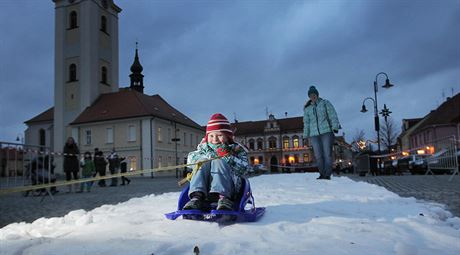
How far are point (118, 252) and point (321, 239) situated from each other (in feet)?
4.67

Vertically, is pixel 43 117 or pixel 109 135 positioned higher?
pixel 43 117

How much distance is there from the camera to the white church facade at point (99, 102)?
4475 cm

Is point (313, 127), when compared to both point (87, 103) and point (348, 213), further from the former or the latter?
point (87, 103)

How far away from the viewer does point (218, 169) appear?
3896 millimetres

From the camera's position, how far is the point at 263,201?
554cm

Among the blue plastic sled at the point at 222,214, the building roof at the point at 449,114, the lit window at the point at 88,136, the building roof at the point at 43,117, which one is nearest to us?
the blue plastic sled at the point at 222,214

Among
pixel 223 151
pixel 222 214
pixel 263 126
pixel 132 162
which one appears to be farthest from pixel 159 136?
pixel 222 214

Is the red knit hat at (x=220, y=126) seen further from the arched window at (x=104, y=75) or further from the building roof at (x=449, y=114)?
the arched window at (x=104, y=75)

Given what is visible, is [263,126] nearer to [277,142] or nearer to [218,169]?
[277,142]

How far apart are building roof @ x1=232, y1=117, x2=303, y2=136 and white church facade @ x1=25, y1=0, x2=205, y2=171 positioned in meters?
31.5

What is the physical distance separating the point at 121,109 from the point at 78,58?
328 inches

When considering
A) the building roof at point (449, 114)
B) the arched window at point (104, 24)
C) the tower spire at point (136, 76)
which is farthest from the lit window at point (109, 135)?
the building roof at point (449, 114)

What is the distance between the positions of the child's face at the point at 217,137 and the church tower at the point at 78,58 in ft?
149

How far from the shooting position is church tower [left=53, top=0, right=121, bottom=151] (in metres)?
46.5
